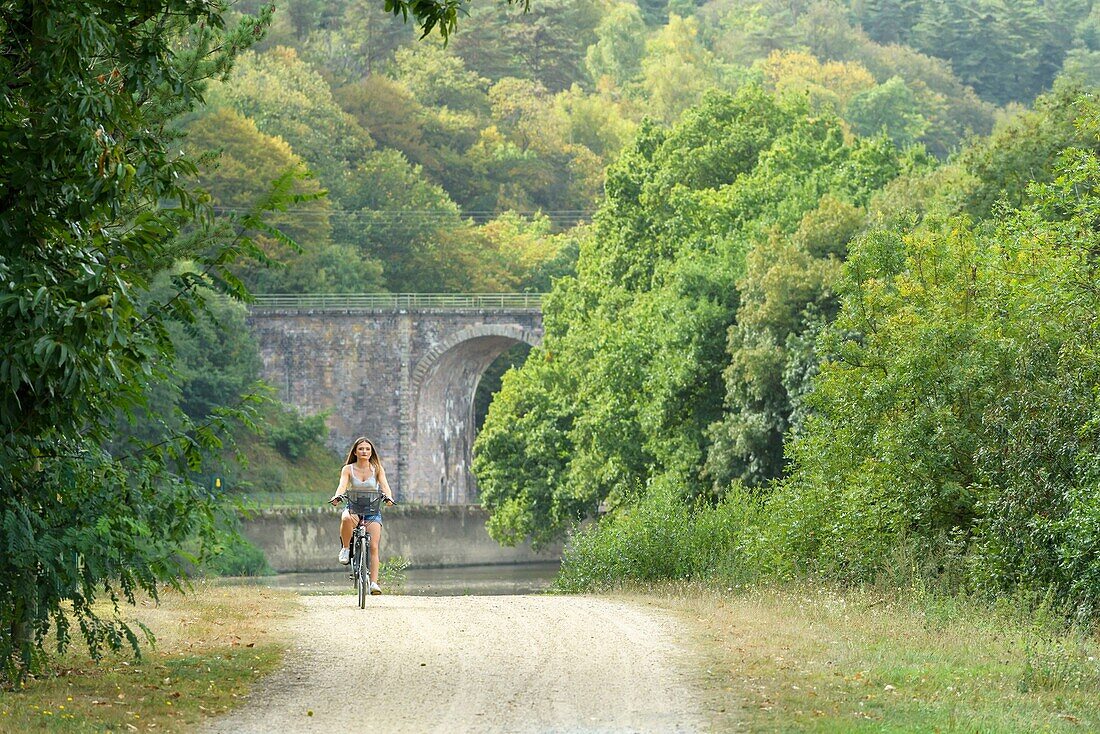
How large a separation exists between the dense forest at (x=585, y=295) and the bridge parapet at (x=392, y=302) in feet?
3.60

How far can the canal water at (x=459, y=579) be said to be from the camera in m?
40.2

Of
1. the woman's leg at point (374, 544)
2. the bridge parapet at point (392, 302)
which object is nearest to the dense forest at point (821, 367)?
the woman's leg at point (374, 544)

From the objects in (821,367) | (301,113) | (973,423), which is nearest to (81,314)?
(973,423)

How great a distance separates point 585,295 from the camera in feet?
147

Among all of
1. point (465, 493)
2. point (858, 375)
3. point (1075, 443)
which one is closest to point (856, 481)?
point (858, 375)

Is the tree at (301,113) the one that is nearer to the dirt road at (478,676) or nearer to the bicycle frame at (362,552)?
the bicycle frame at (362,552)

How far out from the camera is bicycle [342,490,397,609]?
15453 mm

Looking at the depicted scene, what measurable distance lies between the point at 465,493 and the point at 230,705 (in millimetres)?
62343

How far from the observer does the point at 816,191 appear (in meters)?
36.9

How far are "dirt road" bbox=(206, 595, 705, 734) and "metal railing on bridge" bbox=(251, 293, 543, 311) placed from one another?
177 ft

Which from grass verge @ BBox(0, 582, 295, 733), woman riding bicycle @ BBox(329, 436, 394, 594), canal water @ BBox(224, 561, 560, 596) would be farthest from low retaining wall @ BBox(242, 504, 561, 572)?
grass verge @ BBox(0, 582, 295, 733)

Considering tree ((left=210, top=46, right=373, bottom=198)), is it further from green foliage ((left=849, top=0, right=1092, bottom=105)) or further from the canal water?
green foliage ((left=849, top=0, right=1092, bottom=105))

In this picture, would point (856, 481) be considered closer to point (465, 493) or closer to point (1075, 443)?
point (1075, 443)

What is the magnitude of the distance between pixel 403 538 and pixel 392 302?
15903 mm
